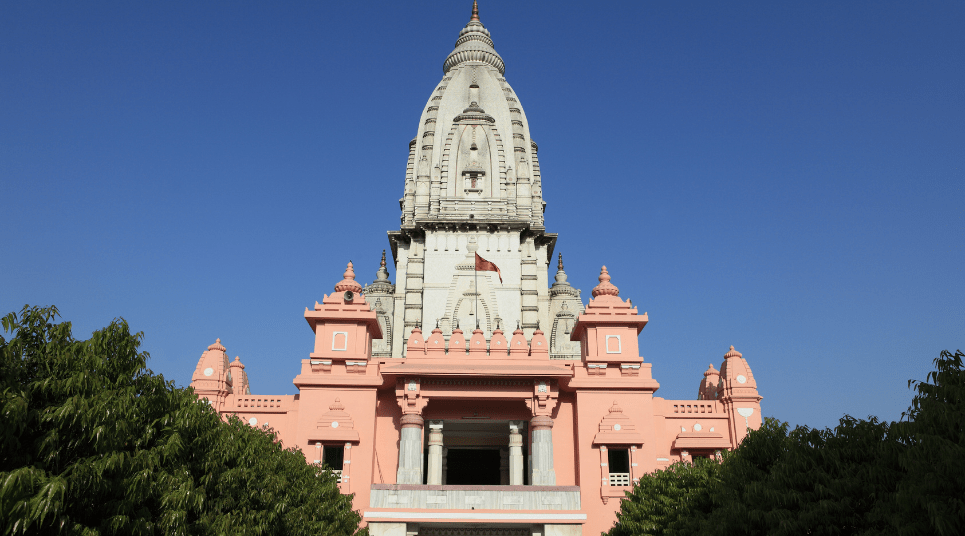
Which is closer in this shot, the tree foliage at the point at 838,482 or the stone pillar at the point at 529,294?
the tree foliage at the point at 838,482

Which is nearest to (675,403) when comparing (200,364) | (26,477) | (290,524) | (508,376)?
(508,376)

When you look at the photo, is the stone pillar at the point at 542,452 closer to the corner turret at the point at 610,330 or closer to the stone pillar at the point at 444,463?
the corner turret at the point at 610,330

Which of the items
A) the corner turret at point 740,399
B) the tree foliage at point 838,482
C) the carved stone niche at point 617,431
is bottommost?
the tree foliage at point 838,482

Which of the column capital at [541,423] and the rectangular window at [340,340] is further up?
the rectangular window at [340,340]

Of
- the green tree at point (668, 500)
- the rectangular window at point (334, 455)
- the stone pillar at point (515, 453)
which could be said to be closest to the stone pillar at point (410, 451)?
the rectangular window at point (334, 455)

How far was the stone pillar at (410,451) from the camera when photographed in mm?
22891

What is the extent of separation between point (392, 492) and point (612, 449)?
7271mm

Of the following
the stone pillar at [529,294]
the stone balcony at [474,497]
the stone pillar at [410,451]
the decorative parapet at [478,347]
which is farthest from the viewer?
the stone pillar at [529,294]

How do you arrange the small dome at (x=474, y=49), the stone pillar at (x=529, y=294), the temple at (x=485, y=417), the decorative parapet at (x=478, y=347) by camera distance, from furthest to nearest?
the small dome at (x=474, y=49), the stone pillar at (x=529, y=294), the decorative parapet at (x=478, y=347), the temple at (x=485, y=417)

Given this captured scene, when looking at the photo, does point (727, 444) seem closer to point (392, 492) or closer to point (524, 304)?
point (392, 492)

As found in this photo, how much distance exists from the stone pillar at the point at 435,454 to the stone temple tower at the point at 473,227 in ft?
49.1

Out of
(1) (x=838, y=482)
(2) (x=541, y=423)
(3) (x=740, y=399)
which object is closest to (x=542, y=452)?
(2) (x=541, y=423)

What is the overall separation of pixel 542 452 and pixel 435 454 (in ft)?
11.2

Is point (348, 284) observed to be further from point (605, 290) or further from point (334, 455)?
point (605, 290)
